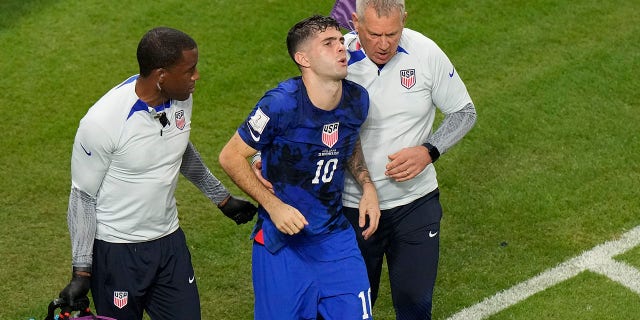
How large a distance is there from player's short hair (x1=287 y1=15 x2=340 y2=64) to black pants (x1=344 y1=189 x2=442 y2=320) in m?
1.17

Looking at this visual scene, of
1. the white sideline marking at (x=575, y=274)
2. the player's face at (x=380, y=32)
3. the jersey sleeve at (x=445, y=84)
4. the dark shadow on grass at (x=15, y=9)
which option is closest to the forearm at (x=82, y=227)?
the player's face at (x=380, y=32)

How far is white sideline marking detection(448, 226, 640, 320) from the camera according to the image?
8.32 meters

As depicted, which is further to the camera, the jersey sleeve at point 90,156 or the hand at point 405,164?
the hand at point 405,164

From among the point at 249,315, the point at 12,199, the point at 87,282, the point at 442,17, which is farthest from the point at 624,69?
the point at 87,282

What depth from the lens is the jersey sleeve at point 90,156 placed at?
646cm

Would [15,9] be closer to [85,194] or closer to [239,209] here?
[239,209]

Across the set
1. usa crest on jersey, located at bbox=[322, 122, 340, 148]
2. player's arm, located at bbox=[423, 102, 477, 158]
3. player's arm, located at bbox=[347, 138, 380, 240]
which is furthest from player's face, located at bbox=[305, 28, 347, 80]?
player's arm, located at bbox=[423, 102, 477, 158]

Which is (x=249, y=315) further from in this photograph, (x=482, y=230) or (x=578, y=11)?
(x=578, y=11)

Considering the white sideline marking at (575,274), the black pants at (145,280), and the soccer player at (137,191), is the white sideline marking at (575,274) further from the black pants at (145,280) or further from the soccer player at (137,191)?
the soccer player at (137,191)

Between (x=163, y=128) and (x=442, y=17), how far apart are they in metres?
5.87

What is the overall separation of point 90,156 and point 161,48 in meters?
0.68

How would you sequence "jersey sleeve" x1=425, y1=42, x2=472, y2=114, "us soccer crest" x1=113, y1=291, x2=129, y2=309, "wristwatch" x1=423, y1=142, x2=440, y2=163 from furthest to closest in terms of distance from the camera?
"jersey sleeve" x1=425, y1=42, x2=472, y2=114
"wristwatch" x1=423, y1=142, x2=440, y2=163
"us soccer crest" x1=113, y1=291, x2=129, y2=309

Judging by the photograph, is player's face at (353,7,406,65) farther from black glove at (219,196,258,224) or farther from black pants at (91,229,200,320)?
black pants at (91,229,200,320)

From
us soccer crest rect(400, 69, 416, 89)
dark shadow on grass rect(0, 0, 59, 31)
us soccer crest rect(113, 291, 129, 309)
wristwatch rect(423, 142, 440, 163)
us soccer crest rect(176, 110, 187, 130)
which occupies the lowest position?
dark shadow on grass rect(0, 0, 59, 31)
